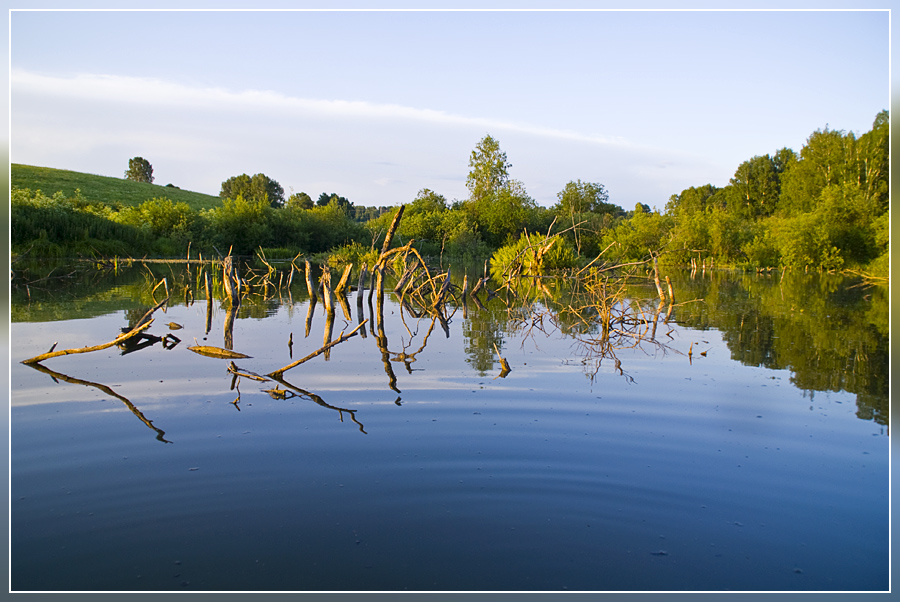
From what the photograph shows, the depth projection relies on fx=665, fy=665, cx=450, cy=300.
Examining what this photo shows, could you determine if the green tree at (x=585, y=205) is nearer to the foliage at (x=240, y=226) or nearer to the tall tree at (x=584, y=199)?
the tall tree at (x=584, y=199)

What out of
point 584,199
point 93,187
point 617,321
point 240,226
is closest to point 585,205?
point 584,199

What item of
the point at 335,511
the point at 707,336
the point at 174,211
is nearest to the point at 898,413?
the point at 707,336

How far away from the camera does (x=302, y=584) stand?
9.04 ft

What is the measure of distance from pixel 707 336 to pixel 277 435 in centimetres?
715

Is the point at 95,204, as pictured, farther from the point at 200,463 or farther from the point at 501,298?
the point at 200,463

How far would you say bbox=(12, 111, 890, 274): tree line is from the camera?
31047 mm

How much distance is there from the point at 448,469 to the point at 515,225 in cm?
4267

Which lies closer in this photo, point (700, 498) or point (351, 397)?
point (700, 498)

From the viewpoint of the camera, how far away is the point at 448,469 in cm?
403

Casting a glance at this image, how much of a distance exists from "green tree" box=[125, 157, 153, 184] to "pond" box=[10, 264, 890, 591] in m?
88.8

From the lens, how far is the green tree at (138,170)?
87500 mm

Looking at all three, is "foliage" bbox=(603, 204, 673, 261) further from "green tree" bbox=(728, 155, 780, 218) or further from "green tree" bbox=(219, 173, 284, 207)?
"green tree" bbox=(219, 173, 284, 207)

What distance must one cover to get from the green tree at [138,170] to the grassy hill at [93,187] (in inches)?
990

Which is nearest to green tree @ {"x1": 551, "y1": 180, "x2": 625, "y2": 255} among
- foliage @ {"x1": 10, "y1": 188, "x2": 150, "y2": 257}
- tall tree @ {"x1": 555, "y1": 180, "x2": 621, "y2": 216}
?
tall tree @ {"x1": 555, "y1": 180, "x2": 621, "y2": 216}
